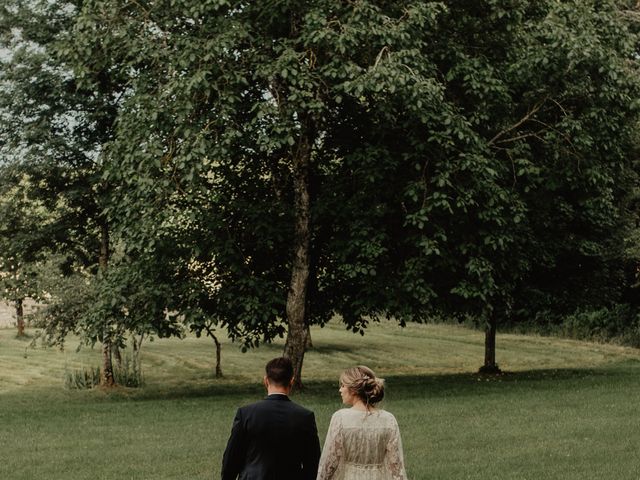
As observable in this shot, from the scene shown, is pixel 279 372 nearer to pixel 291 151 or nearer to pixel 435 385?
pixel 291 151

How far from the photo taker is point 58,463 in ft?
52.1

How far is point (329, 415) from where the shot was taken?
68.3 ft

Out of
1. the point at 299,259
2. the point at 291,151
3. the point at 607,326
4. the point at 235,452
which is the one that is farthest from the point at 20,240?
the point at 607,326

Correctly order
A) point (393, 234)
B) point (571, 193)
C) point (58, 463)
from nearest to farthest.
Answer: point (58, 463), point (393, 234), point (571, 193)

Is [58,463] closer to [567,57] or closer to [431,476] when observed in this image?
[431,476]

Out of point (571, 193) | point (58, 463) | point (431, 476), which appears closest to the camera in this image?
point (431, 476)

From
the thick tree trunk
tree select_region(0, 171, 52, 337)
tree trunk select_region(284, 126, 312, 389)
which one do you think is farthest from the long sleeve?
the thick tree trunk

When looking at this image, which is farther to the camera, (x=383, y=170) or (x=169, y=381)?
(x=169, y=381)

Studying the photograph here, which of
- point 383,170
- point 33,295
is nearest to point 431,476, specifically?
point 383,170

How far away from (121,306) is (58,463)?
10.2m

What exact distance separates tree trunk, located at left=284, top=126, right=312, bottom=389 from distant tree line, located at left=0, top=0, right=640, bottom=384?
52 mm

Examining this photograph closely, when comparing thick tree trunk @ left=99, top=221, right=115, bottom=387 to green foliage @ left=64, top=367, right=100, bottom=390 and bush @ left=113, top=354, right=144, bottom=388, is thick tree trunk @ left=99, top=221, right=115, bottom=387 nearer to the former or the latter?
bush @ left=113, top=354, right=144, bottom=388

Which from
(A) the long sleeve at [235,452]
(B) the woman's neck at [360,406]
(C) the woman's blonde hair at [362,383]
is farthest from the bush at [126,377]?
(C) the woman's blonde hair at [362,383]

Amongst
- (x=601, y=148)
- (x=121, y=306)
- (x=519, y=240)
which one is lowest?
(x=121, y=306)
